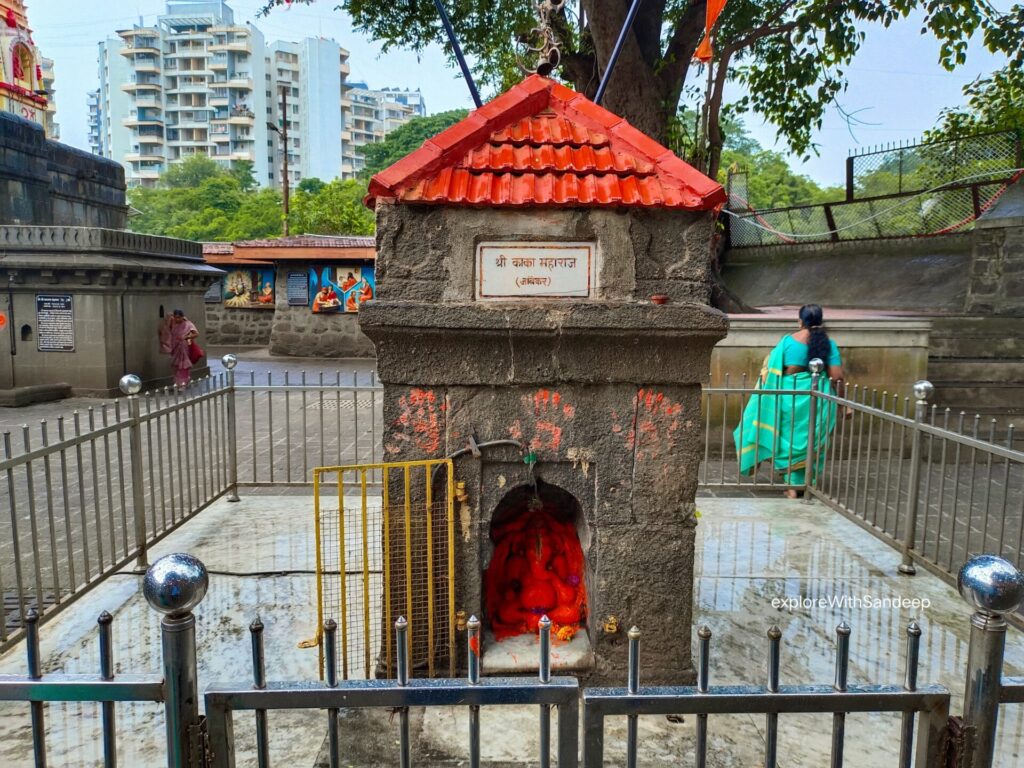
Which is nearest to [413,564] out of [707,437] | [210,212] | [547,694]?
[547,694]

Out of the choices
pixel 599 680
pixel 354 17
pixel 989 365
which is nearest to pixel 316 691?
pixel 599 680

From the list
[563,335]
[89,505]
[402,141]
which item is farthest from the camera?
[402,141]

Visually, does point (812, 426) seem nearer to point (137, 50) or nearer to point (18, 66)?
point (18, 66)

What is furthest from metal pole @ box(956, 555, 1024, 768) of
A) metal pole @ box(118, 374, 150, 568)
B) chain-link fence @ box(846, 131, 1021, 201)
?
chain-link fence @ box(846, 131, 1021, 201)

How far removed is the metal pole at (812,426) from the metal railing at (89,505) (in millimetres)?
5120

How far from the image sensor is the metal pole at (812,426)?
652 centimetres

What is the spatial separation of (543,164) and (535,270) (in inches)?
19.1

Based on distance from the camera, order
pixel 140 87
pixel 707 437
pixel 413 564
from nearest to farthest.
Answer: pixel 413 564 → pixel 707 437 → pixel 140 87

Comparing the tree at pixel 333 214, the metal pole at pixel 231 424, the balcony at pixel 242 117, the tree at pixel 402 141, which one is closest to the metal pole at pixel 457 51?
the metal pole at pixel 231 424

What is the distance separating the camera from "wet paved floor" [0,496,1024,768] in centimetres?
305

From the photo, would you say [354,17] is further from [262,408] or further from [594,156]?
[594,156]

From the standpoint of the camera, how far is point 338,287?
19.2 metres

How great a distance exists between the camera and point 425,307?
3207mm

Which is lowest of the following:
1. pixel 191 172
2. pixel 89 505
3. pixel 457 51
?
pixel 89 505
